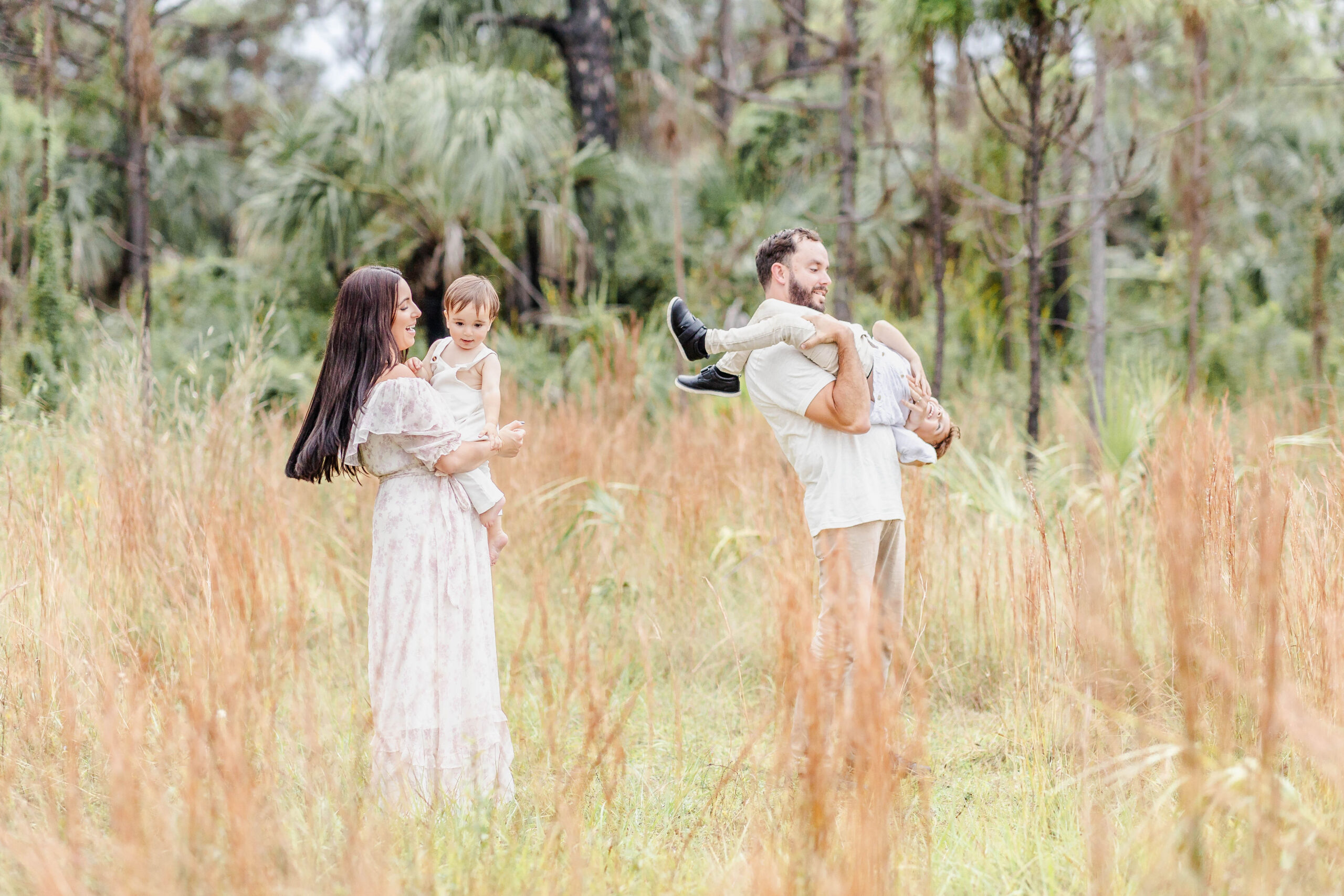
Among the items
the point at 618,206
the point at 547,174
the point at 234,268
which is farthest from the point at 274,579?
the point at 234,268

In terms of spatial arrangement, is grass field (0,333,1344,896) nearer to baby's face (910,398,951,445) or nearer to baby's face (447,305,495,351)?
baby's face (910,398,951,445)

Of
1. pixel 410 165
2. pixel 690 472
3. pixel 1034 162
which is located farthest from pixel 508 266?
pixel 1034 162

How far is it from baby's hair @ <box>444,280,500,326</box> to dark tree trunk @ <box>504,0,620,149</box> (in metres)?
7.84

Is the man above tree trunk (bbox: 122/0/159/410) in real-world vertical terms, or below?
below

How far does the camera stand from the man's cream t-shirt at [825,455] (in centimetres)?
286

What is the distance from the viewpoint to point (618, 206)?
391 inches

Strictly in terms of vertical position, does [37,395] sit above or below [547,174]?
below

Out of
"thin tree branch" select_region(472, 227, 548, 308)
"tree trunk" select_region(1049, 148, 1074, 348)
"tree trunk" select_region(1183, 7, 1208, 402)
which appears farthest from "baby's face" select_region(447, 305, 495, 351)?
"tree trunk" select_region(1049, 148, 1074, 348)

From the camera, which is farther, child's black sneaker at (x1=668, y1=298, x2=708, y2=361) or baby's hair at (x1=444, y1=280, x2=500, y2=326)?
child's black sneaker at (x1=668, y1=298, x2=708, y2=361)

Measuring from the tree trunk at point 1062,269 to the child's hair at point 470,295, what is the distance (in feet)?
21.4

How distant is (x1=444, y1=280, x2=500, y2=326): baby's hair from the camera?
2.66 m

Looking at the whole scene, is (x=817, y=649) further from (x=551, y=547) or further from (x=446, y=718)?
(x=551, y=547)

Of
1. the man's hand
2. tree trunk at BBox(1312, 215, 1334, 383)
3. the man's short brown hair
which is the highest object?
tree trunk at BBox(1312, 215, 1334, 383)

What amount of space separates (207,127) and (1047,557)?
49.0 ft
